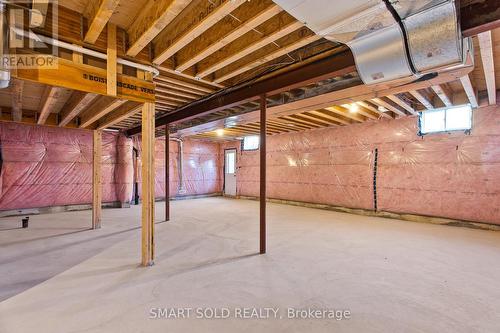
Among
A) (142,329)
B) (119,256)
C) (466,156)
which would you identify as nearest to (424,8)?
(142,329)

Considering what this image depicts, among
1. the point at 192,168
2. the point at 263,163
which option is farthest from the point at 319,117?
the point at 192,168

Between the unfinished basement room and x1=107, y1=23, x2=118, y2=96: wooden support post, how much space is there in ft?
0.06

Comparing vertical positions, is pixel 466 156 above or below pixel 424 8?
below

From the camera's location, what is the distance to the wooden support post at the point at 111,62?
7.99 ft

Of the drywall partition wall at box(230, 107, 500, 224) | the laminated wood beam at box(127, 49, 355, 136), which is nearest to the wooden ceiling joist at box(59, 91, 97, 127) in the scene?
the laminated wood beam at box(127, 49, 355, 136)

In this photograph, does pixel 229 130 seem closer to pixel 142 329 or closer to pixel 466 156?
pixel 466 156

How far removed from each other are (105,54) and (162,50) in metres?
0.56

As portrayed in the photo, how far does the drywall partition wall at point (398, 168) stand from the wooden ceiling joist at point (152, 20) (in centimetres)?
528

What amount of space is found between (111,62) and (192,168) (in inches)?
267

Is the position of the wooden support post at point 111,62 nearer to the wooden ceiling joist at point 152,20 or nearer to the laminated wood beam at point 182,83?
the wooden ceiling joist at point 152,20

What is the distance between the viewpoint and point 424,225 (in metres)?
4.80

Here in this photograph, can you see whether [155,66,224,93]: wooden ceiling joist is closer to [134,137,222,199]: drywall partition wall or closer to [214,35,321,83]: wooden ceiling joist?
[214,35,321,83]: wooden ceiling joist

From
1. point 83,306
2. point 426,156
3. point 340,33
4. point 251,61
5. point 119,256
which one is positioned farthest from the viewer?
point 426,156

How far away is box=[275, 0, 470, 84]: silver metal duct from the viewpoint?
1508 millimetres
